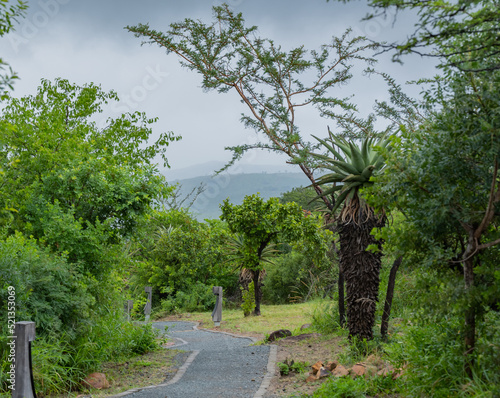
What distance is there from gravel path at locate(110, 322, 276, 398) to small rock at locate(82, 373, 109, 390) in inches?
18.0

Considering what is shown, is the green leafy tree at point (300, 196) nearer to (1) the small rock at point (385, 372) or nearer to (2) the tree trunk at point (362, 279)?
(2) the tree trunk at point (362, 279)

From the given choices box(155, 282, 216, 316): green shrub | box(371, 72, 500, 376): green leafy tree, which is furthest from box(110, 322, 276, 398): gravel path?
box(155, 282, 216, 316): green shrub

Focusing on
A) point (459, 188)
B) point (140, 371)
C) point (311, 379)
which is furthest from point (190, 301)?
point (459, 188)

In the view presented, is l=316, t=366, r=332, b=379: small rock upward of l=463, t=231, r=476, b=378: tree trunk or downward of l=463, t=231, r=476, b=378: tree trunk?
downward

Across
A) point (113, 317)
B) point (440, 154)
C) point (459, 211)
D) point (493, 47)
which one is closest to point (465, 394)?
point (459, 211)

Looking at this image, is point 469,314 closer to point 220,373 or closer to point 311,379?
point 311,379

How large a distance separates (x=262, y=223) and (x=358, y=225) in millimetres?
7729

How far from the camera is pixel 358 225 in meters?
6.66

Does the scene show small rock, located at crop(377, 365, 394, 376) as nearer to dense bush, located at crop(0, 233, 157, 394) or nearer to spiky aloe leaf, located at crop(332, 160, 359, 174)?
spiky aloe leaf, located at crop(332, 160, 359, 174)

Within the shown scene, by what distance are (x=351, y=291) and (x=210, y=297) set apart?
44.0ft

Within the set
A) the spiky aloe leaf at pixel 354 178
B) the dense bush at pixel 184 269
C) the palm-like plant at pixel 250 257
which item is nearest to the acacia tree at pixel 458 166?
the spiky aloe leaf at pixel 354 178

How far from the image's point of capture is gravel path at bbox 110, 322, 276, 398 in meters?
5.72

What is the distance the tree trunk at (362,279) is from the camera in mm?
6707

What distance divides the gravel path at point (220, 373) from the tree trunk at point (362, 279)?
1.46 m
